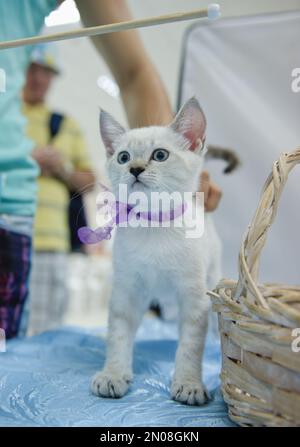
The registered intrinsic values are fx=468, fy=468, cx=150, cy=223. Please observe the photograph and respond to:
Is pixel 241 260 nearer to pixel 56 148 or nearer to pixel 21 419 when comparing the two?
pixel 21 419

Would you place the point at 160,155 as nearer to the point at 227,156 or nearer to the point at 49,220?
the point at 227,156

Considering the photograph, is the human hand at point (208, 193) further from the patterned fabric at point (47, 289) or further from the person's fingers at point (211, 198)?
the patterned fabric at point (47, 289)

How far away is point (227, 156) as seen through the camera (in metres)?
1.22

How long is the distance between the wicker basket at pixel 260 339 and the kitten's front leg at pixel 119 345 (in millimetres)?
165

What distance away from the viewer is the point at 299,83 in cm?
→ 84

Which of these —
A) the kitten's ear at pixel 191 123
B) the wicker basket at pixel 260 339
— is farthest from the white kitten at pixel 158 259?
the wicker basket at pixel 260 339

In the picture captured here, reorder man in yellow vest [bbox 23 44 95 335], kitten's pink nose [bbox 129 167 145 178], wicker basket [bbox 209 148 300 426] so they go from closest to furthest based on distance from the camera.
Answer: wicker basket [bbox 209 148 300 426], kitten's pink nose [bbox 129 167 145 178], man in yellow vest [bbox 23 44 95 335]

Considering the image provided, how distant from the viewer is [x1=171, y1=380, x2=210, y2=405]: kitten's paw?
0.65 m

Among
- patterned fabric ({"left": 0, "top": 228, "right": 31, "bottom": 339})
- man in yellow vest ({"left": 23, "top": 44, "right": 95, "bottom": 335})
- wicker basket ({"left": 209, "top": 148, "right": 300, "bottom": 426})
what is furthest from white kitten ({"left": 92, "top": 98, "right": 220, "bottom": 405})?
man in yellow vest ({"left": 23, "top": 44, "right": 95, "bottom": 335})

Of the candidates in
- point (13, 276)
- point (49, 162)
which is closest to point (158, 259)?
point (13, 276)

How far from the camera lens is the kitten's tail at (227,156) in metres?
1.17

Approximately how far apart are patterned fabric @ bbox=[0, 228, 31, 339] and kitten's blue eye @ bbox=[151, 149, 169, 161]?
510 mm

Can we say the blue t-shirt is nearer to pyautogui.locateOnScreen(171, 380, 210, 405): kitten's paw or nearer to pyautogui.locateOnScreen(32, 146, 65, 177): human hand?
pyautogui.locateOnScreen(32, 146, 65, 177): human hand
